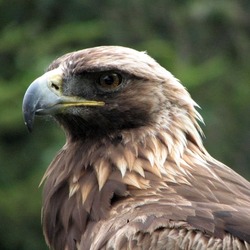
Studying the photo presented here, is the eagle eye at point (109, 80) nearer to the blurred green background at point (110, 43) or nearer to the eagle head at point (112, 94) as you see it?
the eagle head at point (112, 94)

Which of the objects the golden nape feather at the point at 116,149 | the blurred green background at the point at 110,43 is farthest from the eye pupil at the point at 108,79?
the blurred green background at the point at 110,43

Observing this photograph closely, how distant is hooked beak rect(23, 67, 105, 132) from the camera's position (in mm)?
6387

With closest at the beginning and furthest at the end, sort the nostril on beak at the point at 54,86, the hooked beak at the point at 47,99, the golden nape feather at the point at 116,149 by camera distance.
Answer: the golden nape feather at the point at 116,149
the hooked beak at the point at 47,99
the nostril on beak at the point at 54,86

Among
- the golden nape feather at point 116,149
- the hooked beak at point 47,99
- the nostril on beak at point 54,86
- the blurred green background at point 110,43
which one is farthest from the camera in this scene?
the blurred green background at point 110,43

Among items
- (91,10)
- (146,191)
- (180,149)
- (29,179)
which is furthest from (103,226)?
(91,10)

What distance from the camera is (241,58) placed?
1661cm

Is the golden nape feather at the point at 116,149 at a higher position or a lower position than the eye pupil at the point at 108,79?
lower

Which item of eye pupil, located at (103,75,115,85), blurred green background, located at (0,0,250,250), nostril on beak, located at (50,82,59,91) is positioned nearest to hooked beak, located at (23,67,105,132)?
nostril on beak, located at (50,82,59,91)

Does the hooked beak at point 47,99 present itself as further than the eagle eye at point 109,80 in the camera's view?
No

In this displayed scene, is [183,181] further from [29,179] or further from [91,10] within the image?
[91,10]

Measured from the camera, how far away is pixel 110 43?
15.0 metres

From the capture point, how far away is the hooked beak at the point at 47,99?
6387mm

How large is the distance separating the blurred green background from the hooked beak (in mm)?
5748

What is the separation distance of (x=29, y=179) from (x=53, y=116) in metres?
7.05
